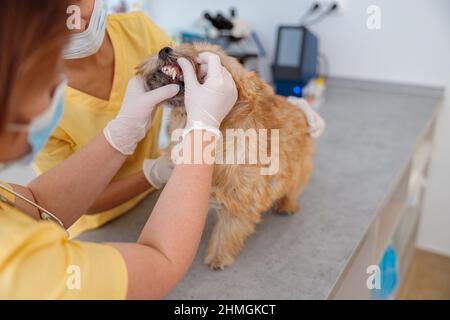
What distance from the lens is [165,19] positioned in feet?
7.73

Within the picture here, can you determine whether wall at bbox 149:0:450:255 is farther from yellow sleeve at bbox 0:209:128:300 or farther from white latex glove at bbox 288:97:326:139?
yellow sleeve at bbox 0:209:128:300

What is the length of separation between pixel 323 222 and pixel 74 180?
23.4 inches

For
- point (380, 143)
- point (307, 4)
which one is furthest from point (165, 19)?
point (380, 143)

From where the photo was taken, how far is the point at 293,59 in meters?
1.79

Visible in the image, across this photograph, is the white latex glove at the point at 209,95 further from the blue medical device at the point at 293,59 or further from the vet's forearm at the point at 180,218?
the blue medical device at the point at 293,59

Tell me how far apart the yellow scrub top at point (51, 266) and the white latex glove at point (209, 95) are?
25 cm

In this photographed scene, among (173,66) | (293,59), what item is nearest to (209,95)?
(173,66)

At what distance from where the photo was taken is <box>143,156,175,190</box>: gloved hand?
3.13ft

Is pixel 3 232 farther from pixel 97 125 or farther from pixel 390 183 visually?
pixel 390 183

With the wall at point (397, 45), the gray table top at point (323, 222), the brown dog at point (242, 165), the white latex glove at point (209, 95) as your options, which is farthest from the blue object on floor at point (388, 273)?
the white latex glove at point (209, 95)

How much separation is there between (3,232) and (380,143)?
1.27m

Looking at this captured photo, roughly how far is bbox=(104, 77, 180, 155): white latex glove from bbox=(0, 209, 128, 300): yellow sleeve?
0.95ft
